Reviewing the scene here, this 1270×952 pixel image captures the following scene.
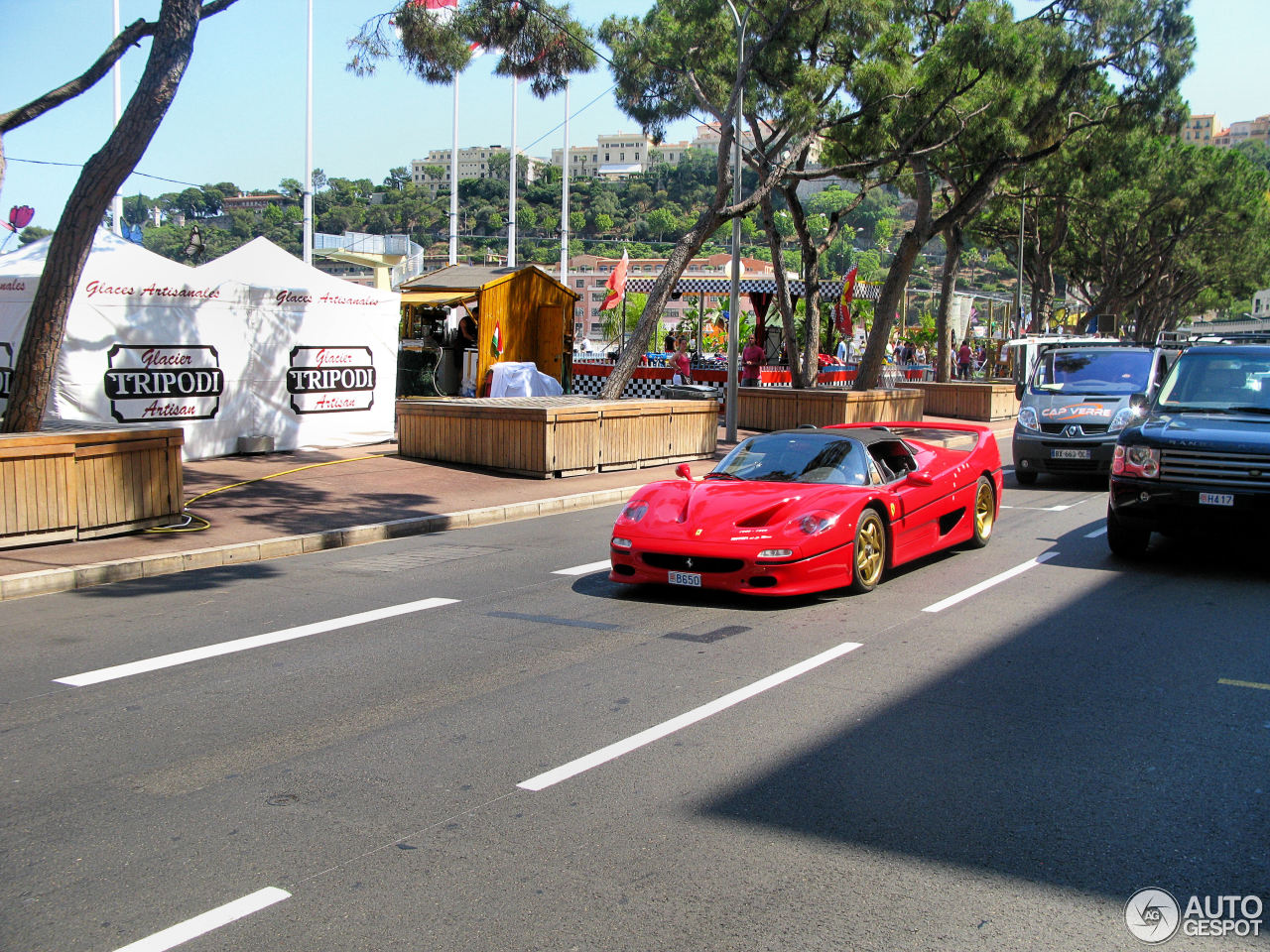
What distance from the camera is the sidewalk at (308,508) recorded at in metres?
10.2

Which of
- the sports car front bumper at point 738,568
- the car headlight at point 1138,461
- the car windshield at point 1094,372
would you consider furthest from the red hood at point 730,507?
the car windshield at point 1094,372

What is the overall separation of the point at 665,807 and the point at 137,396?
14.2 meters

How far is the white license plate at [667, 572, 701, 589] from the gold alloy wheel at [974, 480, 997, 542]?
12.7 ft

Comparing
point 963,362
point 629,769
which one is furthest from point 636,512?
point 963,362

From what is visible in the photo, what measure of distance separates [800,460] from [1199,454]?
10.9 feet

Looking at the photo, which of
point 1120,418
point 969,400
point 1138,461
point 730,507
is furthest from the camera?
point 969,400

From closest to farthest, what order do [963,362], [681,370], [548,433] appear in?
[548,433] → [681,370] → [963,362]

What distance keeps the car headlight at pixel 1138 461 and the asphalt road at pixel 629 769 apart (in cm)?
116

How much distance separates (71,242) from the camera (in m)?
11.3

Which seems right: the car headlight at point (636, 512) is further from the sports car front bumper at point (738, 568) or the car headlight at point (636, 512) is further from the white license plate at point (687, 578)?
the white license plate at point (687, 578)

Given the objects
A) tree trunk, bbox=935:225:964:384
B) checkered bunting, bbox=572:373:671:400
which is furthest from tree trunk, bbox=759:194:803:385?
tree trunk, bbox=935:225:964:384

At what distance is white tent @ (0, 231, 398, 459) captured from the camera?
15766mm

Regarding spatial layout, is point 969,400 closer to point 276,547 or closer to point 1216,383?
point 1216,383

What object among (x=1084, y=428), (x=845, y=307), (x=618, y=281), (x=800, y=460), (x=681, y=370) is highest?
(x=618, y=281)
